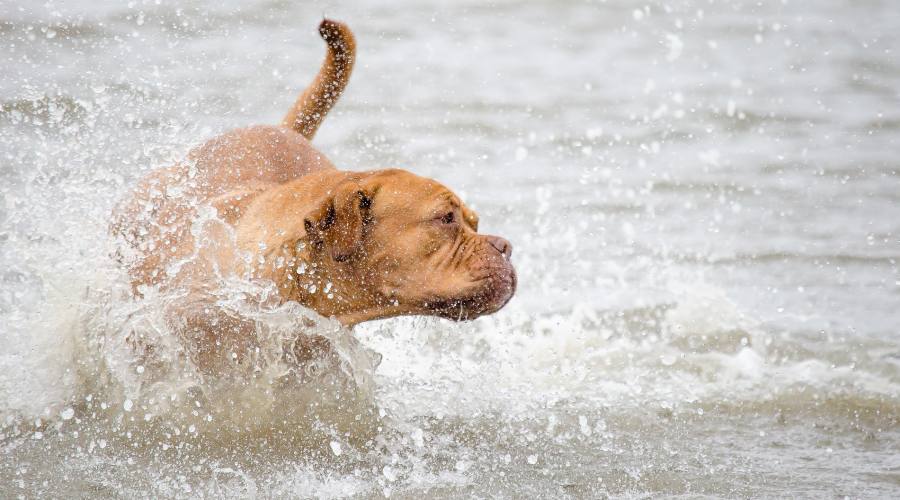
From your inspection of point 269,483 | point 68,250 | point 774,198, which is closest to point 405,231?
point 269,483

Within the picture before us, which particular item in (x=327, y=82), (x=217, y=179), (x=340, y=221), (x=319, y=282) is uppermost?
(x=340, y=221)

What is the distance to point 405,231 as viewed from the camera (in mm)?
3959

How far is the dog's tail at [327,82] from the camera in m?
5.18

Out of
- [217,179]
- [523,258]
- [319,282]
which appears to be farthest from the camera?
[523,258]

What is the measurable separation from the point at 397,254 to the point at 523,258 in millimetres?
2961

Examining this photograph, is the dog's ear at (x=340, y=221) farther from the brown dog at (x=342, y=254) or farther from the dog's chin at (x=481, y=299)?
the dog's chin at (x=481, y=299)

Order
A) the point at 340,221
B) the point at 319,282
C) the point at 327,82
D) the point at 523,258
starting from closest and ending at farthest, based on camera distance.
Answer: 1. the point at 340,221
2. the point at 319,282
3. the point at 327,82
4. the point at 523,258

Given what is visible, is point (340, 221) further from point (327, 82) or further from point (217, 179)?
point (327, 82)

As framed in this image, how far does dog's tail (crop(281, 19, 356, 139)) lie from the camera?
5.18 metres

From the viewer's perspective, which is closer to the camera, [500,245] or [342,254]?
[342,254]

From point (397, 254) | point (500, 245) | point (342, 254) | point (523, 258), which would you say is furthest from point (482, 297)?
point (523, 258)

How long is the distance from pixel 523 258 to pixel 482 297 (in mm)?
2933

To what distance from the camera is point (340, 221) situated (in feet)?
12.8

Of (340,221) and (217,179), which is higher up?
(340,221)
